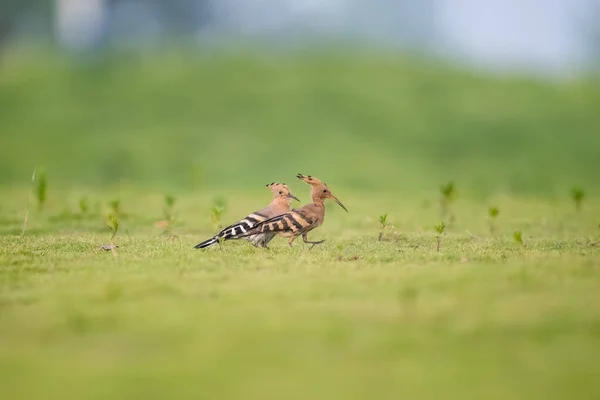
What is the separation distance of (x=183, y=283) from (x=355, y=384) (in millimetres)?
2209

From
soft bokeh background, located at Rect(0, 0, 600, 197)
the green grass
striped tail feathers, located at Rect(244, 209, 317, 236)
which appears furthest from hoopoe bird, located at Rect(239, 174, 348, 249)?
soft bokeh background, located at Rect(0, 0, 600, 197)

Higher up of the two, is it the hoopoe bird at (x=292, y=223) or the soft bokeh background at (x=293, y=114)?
the soft bokeh background at (x=293, y=114)

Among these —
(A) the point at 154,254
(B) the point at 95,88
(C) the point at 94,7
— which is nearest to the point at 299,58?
(B) the point at 95,88

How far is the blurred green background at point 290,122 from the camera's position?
19938 millimetres

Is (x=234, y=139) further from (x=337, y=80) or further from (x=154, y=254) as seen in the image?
(x=154, y=254)

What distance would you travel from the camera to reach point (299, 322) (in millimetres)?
4660

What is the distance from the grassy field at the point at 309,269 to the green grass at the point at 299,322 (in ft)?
0.05

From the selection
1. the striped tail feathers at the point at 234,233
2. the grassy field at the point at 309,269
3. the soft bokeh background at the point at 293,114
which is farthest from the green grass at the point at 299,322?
the soft bokeh background at the point at 293,114

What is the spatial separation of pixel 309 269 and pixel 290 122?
635 inches

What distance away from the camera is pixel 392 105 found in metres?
23.4

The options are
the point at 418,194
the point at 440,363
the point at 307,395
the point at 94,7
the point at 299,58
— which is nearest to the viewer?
the point at 307,395

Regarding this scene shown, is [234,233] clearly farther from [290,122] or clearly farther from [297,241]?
[290,122]

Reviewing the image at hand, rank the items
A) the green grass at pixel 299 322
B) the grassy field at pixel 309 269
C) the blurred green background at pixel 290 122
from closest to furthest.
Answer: the green grass at pixel 299 322
the grassy field at pixel 309 269
the blurred green background at pixel 290 122

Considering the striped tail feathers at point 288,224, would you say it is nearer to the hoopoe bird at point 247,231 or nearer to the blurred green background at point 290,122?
the hoopoe bird at point 247,231
